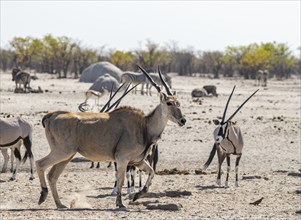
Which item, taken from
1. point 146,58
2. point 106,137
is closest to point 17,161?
point 106,137

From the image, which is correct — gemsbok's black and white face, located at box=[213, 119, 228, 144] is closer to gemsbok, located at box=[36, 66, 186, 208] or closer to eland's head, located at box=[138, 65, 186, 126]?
gemsbok, located at box=[36, 66, 186, 208]

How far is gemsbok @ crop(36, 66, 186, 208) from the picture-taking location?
994cm

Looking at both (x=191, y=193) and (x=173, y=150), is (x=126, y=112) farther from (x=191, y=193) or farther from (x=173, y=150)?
(x=173, y=150)

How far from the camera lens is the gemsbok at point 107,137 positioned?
994cm

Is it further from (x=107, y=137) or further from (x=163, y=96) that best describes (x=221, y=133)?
(x=107, y=137)

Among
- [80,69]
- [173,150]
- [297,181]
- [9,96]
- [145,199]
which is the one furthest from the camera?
[80,69]

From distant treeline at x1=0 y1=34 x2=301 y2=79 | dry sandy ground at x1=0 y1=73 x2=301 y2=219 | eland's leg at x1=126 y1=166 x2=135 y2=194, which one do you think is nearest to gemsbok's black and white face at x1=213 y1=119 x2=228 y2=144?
dry sandy ground at x1=0 y1=73 x2=301 y2=219

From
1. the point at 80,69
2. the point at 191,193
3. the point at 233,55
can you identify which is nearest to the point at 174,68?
the point at 233,55

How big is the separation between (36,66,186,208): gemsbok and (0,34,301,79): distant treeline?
53392 millimetres

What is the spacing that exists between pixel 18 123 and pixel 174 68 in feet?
263

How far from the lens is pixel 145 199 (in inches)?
446

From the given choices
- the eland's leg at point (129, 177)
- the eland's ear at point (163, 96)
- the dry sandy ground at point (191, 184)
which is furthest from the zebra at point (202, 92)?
the eland's ear at point (163, 96)

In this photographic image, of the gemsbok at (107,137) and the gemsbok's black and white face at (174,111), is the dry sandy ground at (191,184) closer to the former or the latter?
the gemsbok at (107,137)

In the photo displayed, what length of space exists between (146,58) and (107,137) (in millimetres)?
64298
